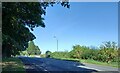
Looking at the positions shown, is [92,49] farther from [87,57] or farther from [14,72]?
[14,72]

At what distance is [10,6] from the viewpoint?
16.7 m

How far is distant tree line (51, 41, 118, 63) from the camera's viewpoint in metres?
52.8

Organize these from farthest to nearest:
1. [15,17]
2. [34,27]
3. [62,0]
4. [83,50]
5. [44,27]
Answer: [83,50]
[44,27]
[34,27]
[15,17]
[62,0]

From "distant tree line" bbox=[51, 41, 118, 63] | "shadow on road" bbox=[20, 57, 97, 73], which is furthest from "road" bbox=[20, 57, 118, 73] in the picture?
"distant tree line" bbox=[51, 41, 118, 63]

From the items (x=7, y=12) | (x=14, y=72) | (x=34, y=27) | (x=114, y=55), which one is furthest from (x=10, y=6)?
(x=114, y=55)

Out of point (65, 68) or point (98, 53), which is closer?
point (65, 68)

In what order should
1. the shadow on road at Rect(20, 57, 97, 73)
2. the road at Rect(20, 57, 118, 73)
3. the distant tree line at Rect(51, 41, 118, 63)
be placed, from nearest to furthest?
1. the shadow on road at Rect(20, 57, 97, 73)
2. the road at Rect(20, 57, 118, 73)
3. the distant tree line at Rect(51, 41, 118, 63)

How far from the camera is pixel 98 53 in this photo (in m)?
59.4

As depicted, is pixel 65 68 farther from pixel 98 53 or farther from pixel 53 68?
pixel 98 53

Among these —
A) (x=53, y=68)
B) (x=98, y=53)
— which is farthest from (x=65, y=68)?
(x=98, y=53)

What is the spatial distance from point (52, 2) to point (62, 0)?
779 millimetres

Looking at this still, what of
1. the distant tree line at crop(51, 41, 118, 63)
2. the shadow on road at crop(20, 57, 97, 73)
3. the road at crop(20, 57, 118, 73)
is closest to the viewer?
the shadow on road at crop(20, 57, 97, 73)

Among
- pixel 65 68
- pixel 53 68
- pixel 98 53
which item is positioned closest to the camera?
pixel 53 68

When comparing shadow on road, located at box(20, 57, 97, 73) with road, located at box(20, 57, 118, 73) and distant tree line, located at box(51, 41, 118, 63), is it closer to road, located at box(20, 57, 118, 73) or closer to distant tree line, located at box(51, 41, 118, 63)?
road, located at box(20, 57, 118, 73)
